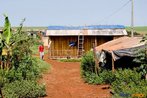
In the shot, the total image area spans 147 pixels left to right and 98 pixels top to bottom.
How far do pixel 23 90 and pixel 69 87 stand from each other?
381 cm

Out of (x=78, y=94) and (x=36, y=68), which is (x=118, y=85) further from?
(x=36, y=68)

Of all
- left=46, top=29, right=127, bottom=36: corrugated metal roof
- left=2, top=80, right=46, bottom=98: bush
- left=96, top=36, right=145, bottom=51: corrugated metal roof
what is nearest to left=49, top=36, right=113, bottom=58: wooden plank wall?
left=46, top=29, right=127, bottom=36: corrugated metal roof

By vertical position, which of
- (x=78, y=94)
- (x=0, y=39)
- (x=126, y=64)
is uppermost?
(x=0, y=39)

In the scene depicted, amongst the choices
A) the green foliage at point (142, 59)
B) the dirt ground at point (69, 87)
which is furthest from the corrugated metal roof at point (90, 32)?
the green foliage at point (142, 59)

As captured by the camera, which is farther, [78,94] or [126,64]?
[126,64]

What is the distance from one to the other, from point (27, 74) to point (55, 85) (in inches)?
66.4

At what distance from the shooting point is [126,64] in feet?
59.7

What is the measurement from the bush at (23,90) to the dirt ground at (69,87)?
63 cm

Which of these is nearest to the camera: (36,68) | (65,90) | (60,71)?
(65,90)

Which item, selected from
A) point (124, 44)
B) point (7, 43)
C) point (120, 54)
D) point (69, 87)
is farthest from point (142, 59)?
point (7, 43)

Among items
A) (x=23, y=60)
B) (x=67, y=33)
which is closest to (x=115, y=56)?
(x=23, y=60)

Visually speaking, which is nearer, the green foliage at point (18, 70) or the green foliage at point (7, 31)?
the green foliage at point (18, 70)

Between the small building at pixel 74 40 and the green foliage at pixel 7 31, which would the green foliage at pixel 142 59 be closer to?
the green foliage at pixel 7 31

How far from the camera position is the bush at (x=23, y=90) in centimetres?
1424
